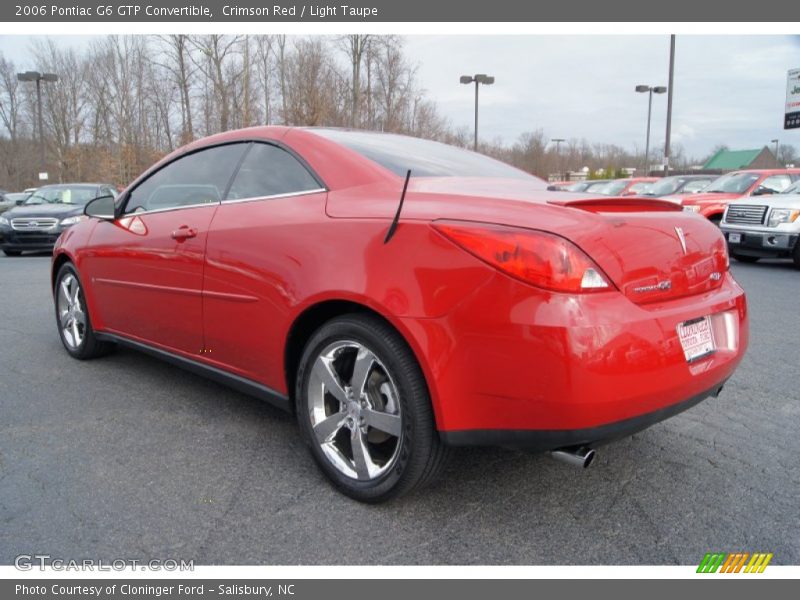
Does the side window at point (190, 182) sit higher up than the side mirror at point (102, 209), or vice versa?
the side window at point (190, 182)

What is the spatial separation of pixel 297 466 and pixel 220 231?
3.88 feet

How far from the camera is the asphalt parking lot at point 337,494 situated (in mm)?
2215

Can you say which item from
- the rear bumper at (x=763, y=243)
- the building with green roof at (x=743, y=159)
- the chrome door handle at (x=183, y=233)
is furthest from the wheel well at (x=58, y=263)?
the building with green roof at (x=743, y=159)

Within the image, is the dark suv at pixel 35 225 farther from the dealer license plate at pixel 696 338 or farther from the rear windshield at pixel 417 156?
the dealer license plate at pixel 696 338

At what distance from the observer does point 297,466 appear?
2.87 metres

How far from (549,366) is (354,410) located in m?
0.89

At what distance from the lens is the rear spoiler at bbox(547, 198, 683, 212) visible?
2264 millimetres

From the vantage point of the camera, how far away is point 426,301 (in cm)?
217

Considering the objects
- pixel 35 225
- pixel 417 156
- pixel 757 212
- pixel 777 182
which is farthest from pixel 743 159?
pixel 417 156

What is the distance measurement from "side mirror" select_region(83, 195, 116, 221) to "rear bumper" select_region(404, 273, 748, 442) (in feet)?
9.10

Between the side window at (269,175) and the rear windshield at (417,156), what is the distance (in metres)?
0.22

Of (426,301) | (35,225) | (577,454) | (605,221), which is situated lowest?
(577,454)

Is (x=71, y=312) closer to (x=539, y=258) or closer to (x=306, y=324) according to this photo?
(x=306, y=324)

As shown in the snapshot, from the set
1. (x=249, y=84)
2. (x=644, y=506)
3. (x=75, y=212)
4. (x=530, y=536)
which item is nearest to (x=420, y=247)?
(x=530, y=536)
